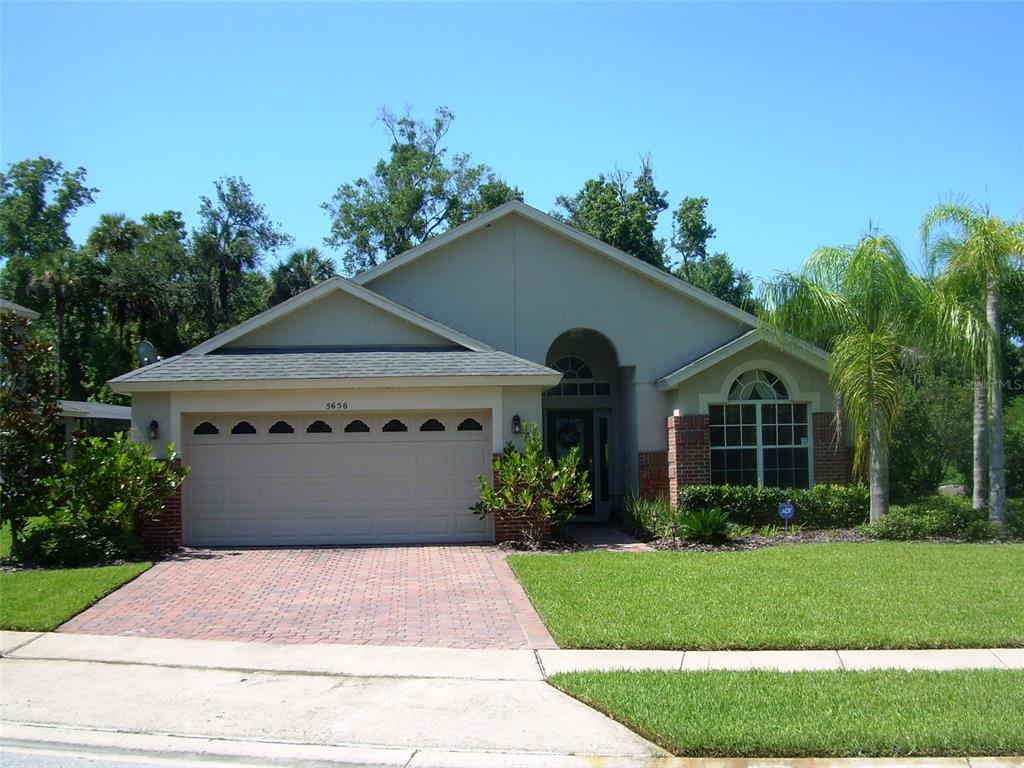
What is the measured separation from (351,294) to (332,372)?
2039 millimetres

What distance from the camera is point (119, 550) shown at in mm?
14078

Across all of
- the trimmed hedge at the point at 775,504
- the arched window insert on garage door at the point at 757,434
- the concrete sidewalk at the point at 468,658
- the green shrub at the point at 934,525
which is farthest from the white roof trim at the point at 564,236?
the concrete sidewalk at the point at 468,658

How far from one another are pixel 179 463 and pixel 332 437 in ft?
8.42

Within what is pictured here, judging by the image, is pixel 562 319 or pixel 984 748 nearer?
pixel 984 748

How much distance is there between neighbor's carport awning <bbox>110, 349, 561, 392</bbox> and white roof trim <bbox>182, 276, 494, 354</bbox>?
0.37m

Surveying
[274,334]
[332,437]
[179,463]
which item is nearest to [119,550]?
[179,463]

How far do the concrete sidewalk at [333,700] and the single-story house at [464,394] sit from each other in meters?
6.53

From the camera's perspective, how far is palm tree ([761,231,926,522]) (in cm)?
1608

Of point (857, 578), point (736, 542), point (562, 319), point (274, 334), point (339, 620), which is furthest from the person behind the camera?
point (562, 319)

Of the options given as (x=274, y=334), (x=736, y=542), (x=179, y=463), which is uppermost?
(x=274, y=334)

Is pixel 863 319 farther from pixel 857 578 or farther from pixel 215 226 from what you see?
pixel 215 226

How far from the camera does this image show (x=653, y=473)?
18.4m

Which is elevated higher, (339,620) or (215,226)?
(215,226)

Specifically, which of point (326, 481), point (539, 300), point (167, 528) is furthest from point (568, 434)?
point (167, 528)
